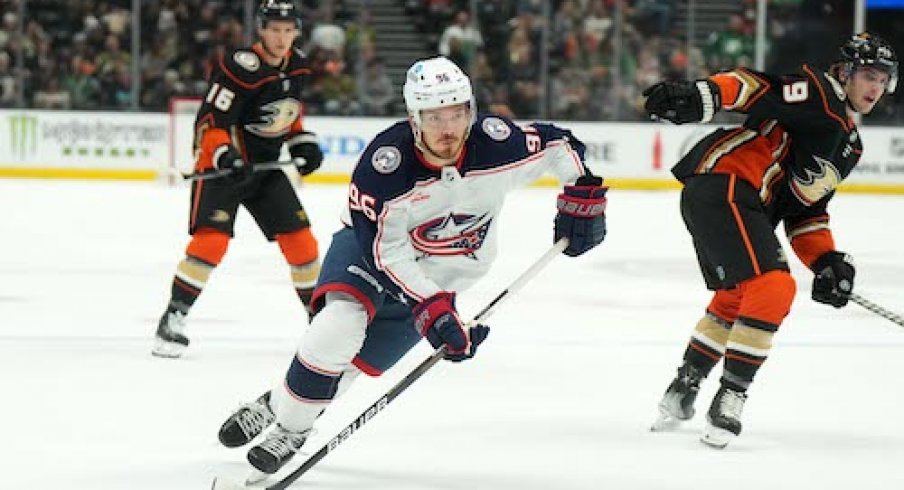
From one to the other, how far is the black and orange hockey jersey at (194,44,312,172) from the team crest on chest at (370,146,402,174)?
6.48 feet

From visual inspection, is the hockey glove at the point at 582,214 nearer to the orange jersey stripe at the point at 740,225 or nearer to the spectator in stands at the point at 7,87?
the orange jersey stripe at the point at 740,225

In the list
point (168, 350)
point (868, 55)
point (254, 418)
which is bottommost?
point (168, 350)

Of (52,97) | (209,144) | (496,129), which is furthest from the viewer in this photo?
(52,97)

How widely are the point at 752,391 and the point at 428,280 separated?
1739mm

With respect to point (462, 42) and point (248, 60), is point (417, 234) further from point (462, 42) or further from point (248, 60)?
point (462, 42)

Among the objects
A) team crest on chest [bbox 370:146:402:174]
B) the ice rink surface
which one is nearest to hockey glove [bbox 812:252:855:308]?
the ice rink surface

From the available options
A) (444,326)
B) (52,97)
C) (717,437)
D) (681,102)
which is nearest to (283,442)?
(444,326)

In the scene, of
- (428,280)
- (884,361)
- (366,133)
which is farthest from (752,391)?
(366,133)

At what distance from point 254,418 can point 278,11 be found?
6.05ft

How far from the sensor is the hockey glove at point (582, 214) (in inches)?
139

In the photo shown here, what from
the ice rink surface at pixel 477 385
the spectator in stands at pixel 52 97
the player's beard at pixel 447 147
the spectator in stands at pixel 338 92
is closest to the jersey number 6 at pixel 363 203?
the player's beard at pixel 447 147

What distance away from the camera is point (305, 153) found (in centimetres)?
531

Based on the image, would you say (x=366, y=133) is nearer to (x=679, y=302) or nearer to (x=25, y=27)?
(x=25, y=27)

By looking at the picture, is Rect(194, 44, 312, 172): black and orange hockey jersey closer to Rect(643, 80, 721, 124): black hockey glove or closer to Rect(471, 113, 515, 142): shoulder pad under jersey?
Rect(643, 80, 721, 124): black hockey glove
